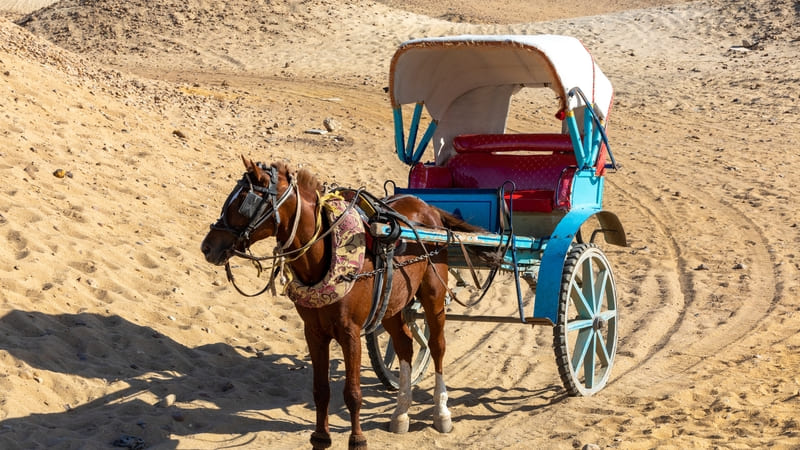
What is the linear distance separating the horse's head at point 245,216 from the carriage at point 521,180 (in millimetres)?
822

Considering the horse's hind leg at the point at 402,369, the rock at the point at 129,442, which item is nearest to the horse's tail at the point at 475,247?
the horse's hind leg at the point at 402,369

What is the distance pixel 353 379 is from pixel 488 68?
4.29 m

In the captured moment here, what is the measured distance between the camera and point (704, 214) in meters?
13.7

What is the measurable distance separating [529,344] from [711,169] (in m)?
8.21

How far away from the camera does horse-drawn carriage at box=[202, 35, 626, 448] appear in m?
5.46

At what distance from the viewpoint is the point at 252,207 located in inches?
201

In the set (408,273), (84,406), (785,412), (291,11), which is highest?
(291,11)

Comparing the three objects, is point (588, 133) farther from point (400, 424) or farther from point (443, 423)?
point (400, 424)

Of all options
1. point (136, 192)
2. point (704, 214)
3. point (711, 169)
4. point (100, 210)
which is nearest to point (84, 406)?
point (100, 210)

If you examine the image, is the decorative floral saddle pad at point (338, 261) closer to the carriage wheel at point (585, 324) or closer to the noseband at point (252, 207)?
the noseband at point (252, 207)

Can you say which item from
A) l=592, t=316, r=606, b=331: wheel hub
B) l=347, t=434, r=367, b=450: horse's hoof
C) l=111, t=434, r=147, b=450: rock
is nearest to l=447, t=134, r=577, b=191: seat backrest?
l=592, t=316, r=606, b=331: wheel hub

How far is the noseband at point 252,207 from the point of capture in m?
5.11

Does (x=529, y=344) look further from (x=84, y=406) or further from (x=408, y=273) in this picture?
(x=84, y=406)

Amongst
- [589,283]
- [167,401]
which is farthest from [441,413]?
[167,401]
